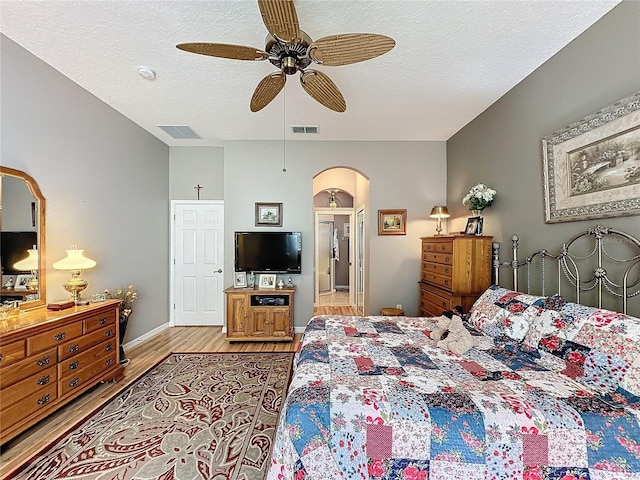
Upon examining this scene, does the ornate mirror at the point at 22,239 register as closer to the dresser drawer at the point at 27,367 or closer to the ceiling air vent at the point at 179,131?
the dresser drawer at the point at 27,367

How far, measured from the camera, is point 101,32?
2.24 meters

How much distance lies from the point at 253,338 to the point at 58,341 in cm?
222

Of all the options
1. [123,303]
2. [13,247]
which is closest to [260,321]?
[123,303]

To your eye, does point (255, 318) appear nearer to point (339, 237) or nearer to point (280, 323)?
point (280, 323)

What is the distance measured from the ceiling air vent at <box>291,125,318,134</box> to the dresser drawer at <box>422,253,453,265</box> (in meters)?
2.32

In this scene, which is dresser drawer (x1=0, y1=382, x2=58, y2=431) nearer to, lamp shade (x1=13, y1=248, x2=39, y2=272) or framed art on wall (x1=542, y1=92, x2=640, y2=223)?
lamp shade (x1=13, y1=248, x2=39, y2=272)

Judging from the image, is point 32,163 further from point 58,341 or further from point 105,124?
point 58,341

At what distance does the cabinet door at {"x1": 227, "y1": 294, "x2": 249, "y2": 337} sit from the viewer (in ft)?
13.7

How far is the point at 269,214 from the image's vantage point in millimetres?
4695

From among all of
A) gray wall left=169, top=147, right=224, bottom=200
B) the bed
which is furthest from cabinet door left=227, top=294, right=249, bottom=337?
the bed

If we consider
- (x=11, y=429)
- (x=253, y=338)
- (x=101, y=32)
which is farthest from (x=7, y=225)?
(x=253, y=338)

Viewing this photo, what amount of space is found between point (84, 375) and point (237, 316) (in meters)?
1.84

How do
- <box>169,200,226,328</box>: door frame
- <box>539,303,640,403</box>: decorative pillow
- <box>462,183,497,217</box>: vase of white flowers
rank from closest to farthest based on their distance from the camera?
<box>539,303,640,403</box>: decorative pillow
<box>462,183,497,217</box>: vase of white flowers
<box>169,200,226,328</box>: door frame

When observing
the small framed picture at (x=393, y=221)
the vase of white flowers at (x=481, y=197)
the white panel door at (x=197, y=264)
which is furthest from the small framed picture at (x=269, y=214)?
the vase of white flowers at (x=481, y=197)
